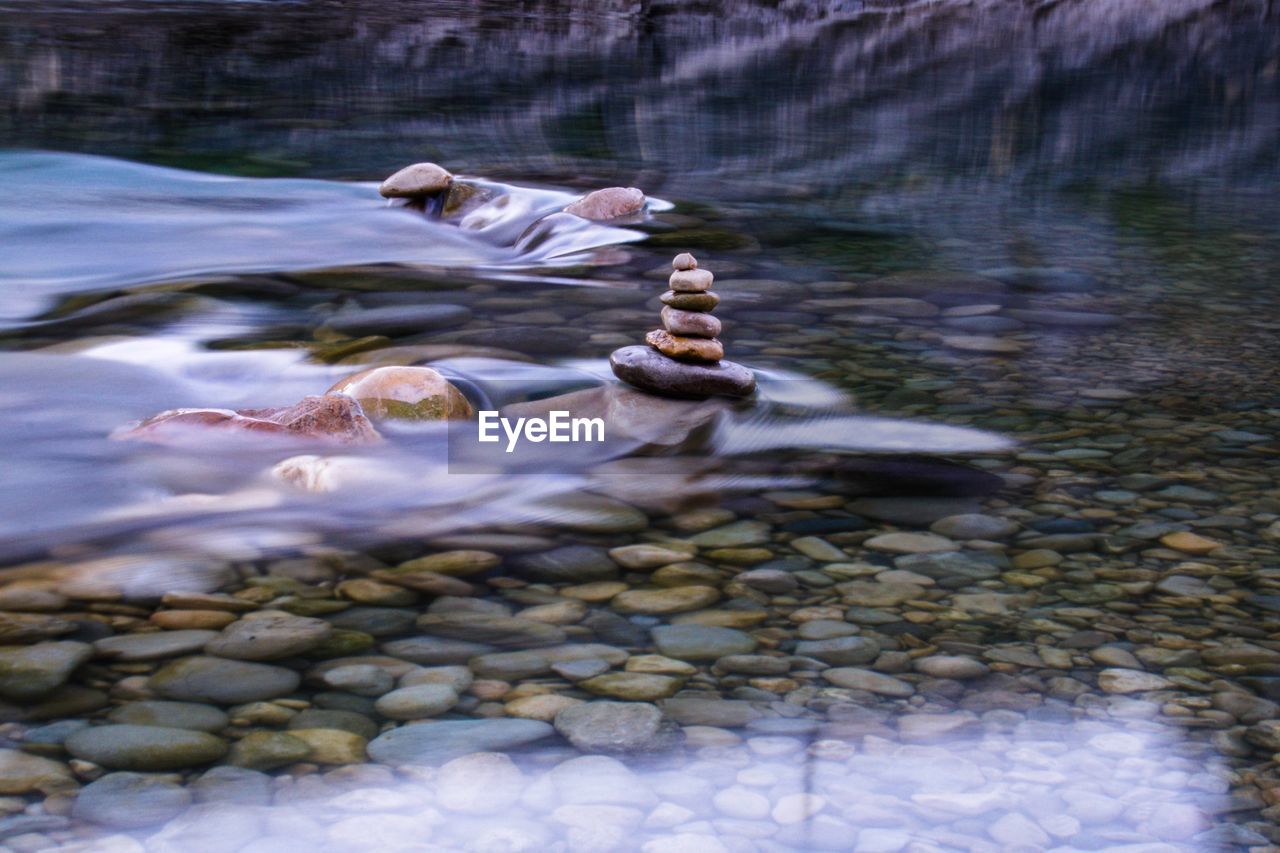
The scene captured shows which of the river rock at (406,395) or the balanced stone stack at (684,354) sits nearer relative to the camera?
the river rock at (406,395)

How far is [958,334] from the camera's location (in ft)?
15.8

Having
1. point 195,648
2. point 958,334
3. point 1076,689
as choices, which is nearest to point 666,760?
point 1076,689

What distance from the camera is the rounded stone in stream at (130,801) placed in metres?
1.88

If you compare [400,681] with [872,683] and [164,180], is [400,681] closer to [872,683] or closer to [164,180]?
[872,683]

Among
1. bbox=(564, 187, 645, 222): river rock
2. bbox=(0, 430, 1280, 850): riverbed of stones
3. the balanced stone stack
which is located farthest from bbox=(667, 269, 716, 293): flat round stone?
bbox=(564, 187, 645, 222): river rock

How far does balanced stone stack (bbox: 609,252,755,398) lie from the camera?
3.80m

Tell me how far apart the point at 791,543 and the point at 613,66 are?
15.9m

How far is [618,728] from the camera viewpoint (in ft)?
7.13

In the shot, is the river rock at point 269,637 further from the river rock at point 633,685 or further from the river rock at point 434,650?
the river rock at point 633,685

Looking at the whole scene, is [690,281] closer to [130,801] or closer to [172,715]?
[172,715]

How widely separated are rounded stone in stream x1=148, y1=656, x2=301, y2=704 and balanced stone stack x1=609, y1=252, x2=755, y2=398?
1.71 meters

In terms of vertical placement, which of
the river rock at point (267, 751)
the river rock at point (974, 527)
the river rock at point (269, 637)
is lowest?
the river rock at point (267, 751)

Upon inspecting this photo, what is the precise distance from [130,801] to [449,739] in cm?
49

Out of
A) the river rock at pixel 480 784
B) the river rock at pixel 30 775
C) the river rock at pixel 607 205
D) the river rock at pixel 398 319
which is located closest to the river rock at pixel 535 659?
the river rock at pixel 480 784
